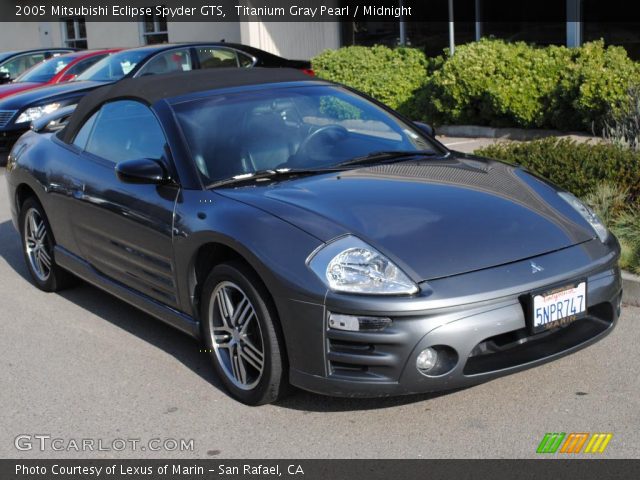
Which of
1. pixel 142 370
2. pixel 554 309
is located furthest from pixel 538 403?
pixel 142 370

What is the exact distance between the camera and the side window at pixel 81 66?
49.8 feet

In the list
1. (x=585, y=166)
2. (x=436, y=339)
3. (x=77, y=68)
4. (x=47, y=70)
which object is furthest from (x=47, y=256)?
(x=47, y=70)

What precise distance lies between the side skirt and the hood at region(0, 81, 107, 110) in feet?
24.6

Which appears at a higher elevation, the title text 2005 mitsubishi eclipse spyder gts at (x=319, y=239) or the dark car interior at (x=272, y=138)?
the dark car interior at (x=272, y=138)

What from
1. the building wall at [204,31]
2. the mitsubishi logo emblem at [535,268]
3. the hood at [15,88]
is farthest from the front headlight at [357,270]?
the building wall at [204,31]

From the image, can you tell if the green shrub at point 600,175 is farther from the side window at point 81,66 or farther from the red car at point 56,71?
the side window at point 81,66

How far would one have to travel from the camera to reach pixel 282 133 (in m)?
5.21

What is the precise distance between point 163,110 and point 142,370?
57.0 inches

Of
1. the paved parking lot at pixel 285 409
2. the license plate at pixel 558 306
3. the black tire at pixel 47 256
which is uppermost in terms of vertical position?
the license plate at pixel 558 306

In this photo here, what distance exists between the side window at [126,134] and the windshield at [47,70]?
10.1m

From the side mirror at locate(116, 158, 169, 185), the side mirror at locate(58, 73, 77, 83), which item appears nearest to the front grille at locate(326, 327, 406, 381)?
the side mirror at locate(116, 158, 169, 185)

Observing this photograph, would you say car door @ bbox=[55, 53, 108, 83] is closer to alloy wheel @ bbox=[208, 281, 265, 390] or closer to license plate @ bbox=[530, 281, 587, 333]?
alloy wheel @ bbox=[208, 281, 265, 390]

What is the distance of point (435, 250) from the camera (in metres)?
4.12
